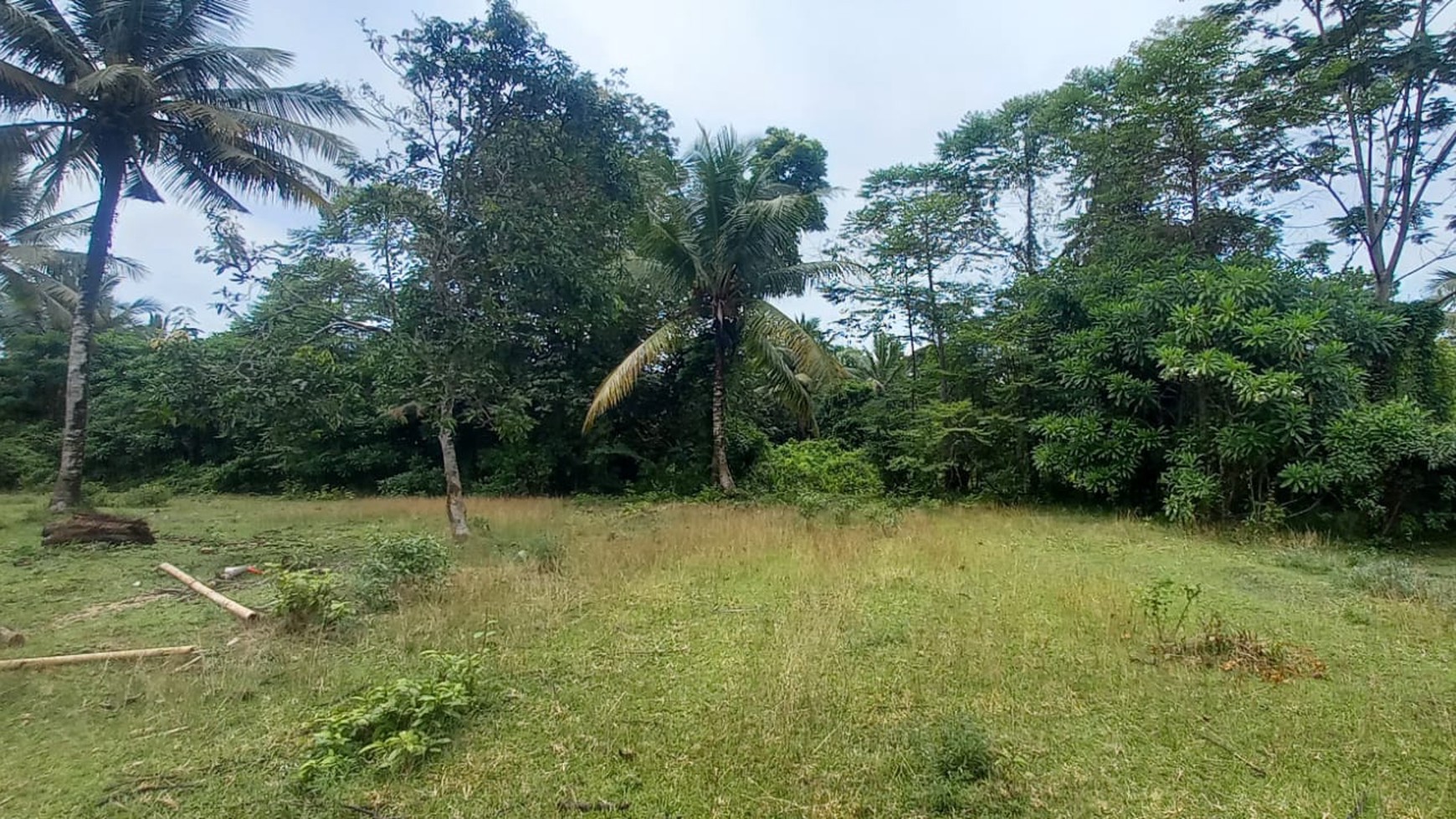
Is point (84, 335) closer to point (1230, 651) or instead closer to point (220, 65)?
point (220, 65)

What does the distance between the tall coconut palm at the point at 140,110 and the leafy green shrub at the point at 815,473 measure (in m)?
9.60

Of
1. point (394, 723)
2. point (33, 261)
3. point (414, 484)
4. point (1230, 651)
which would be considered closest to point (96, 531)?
point (414, 484)

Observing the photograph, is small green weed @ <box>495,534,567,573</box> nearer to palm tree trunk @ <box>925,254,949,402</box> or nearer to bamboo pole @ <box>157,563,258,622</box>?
bamboo pole @ <box>157,563,258,622</box>

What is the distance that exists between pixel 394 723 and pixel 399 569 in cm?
263

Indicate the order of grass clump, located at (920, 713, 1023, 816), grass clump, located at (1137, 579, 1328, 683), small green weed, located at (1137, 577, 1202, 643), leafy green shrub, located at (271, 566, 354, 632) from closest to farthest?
grass clump, located at (920, 713, 1023, 816) < grass clump, located at (1137, 579, 1328, 683) < small green weed, located at (1137, 577, 1202, 643) < leafy green shrub, located at (271, 566, 354, 632)

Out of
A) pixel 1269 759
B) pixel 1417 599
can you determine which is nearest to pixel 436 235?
pixel 1269 759

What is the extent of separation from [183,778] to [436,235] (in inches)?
253

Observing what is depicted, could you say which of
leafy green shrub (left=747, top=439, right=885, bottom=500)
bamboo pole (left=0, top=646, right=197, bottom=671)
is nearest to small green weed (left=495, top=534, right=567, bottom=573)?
bamboo pole (left=0, top=646, right=197, bottom=671)

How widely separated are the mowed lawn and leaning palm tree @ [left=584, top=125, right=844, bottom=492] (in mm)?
6155

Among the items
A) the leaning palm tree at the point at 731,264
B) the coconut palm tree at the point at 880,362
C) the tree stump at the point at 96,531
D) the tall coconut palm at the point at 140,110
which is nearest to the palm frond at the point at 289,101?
the tall coconut palm at the point at 140,110

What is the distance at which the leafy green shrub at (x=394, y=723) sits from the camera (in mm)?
2707

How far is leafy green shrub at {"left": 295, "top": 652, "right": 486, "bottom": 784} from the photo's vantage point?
8.88 feet

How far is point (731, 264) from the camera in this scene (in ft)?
40.2

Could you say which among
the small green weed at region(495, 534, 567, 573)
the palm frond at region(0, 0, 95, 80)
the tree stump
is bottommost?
the small green weed at region(495, 534, 567, 573)
